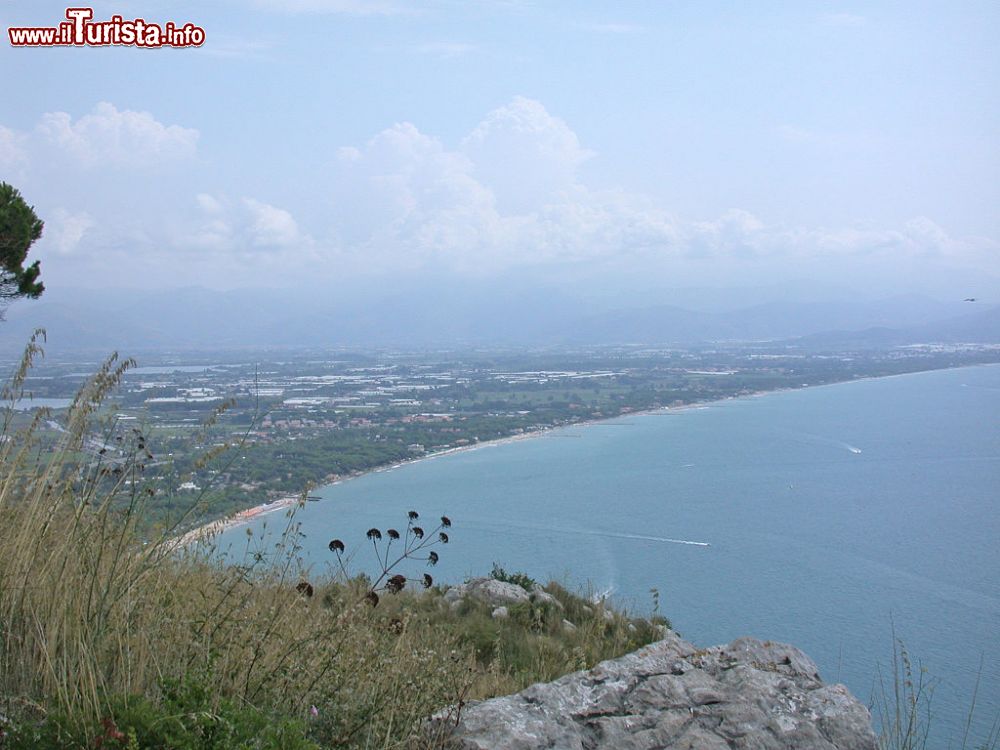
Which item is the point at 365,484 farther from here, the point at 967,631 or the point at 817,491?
the point at 967,631

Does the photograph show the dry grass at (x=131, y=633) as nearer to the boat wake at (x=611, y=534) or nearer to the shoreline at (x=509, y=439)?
the shoreline at (x=509, y=439)

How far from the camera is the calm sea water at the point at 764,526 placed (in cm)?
1238

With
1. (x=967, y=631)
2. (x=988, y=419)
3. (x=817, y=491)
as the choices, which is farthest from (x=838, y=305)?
(x=967, y=631)

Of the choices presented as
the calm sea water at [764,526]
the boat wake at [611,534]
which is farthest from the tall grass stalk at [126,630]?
the boat wake at [611,534]

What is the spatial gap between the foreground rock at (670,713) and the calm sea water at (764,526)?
101 inches

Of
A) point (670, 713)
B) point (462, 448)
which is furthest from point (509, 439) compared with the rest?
point (670, 713)

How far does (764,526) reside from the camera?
21.2m

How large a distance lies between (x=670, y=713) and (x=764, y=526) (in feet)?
62.0

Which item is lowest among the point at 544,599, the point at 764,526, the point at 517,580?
the point at 764,526

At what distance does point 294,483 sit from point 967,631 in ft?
36.5

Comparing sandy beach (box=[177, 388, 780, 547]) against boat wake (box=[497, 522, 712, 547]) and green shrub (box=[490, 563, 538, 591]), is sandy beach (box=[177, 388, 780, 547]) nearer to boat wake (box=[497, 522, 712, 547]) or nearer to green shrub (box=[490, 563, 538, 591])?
green shrub (box=[490, 563, 538, 591])

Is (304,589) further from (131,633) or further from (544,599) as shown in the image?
(544,599)

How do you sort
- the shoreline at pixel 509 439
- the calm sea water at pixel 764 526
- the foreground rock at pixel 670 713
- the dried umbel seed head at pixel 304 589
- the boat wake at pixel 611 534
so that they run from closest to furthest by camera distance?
the foreground rock at pixel 670 713
the dried umbel seed head at pixel 304 589
the shoreline at pixel 509 439
the calm sea water at pixel 764 526
the boat wake at pixel 611 534

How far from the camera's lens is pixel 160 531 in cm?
345
